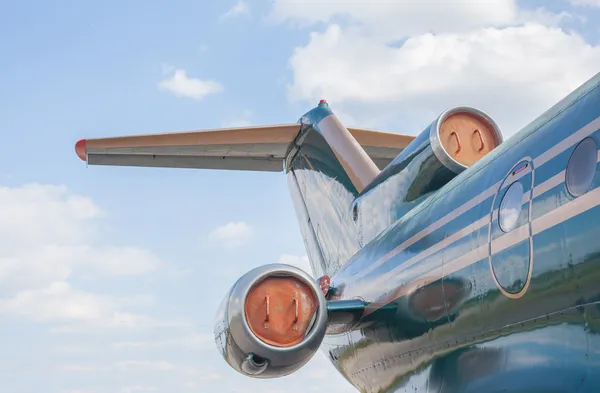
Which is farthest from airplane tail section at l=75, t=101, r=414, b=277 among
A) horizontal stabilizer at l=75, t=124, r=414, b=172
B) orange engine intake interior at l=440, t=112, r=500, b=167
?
orange engine intake interior at l=440, t=112, r=500, b=167

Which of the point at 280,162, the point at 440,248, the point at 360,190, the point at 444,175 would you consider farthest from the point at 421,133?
the point at 280,162

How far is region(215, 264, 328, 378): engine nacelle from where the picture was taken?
6.07m

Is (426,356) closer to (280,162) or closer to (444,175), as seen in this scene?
(444,175)

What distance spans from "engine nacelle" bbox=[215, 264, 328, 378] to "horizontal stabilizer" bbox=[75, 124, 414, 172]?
9.28 ft

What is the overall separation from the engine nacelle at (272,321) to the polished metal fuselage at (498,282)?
29.0 inches

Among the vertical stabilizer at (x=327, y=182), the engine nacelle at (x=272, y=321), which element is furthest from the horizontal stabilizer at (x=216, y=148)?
the engine nacelle at (x=272, y=321)

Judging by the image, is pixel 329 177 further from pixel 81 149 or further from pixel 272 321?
pixel 272 321

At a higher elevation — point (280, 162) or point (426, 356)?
point (280, 162)

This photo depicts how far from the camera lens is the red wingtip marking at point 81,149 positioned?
27.0 feet

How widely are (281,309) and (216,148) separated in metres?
3.25

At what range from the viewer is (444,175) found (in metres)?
7.00

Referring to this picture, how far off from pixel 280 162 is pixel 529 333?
579 cm

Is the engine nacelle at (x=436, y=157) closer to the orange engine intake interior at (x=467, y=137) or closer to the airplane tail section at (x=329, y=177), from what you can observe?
the orange engine intake interior at (x=467, y=137)

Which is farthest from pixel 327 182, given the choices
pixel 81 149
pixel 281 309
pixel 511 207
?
pixel 511 207
